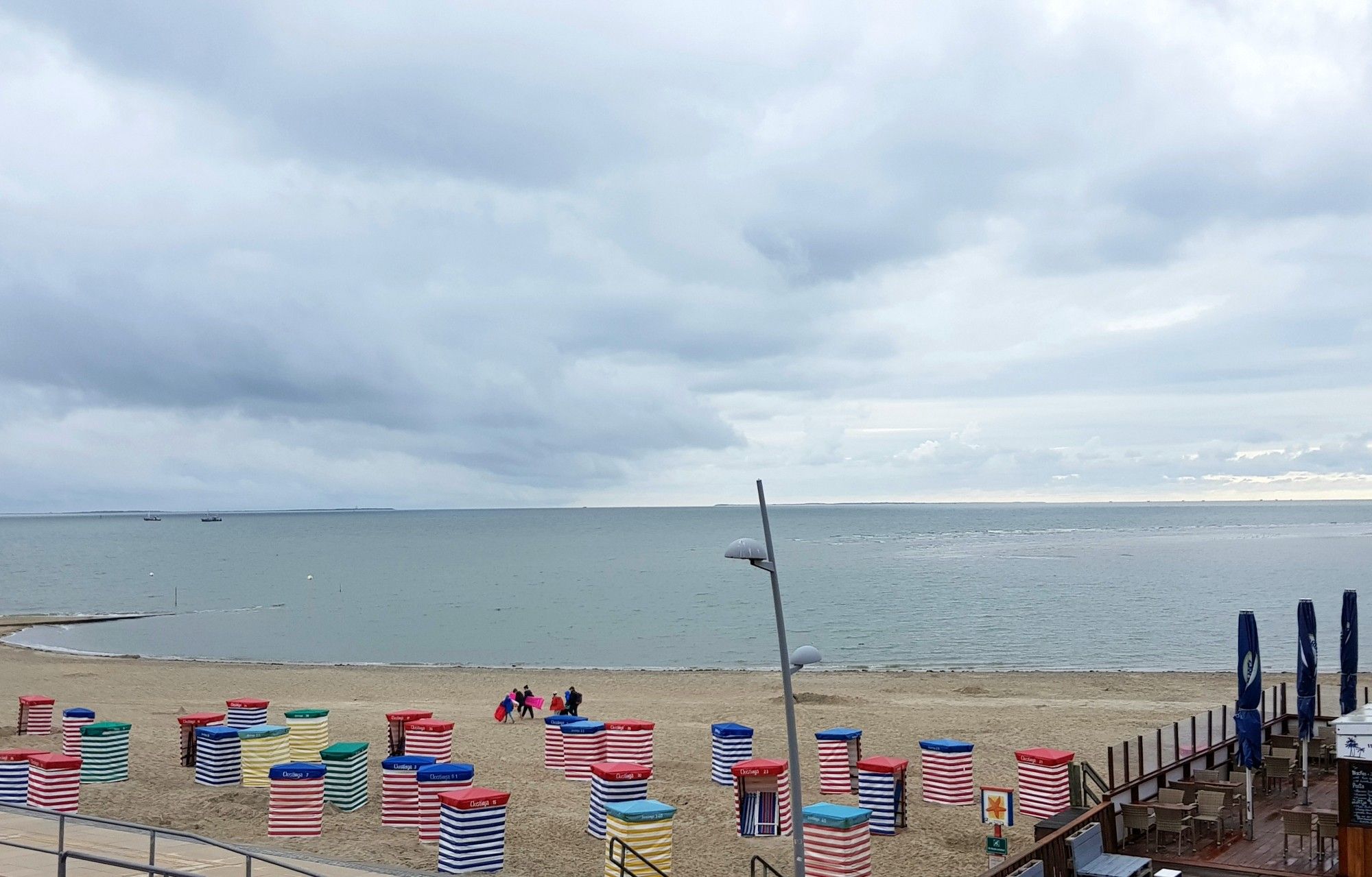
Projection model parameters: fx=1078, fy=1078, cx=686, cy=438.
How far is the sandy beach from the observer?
16188 mm

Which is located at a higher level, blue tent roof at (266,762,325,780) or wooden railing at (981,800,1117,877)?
wooden railing at (981,800,1117,877)

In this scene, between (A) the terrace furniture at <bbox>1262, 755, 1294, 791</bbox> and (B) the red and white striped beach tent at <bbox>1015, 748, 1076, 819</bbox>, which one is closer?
(A) the terrace furniture at <bbox>1262, 755, 1294, 791</bbox>

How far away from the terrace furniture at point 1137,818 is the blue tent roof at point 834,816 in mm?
3208

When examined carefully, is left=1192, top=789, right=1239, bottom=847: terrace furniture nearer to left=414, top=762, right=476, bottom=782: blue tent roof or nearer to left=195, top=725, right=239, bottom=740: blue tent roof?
left=414, top=762, right=476, bottom=782: blue tent roof

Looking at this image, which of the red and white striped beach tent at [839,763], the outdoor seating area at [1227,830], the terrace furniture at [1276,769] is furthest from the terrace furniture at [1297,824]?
the red and white striped beach tent at [839,763]

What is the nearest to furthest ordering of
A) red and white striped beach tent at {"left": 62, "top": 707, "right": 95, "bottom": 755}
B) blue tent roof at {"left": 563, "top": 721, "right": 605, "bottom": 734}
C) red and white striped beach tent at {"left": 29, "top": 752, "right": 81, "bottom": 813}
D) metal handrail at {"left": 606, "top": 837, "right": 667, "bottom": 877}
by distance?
1. metal handrail at {"left": 606, "top": 837, "right": 667, "bottom": 877}
2. red and white striped beach tent at {"left": 29, "top": 752, "right": 81, "bottom": 813}
3. blue tent roof at {"left": 563, "top": 721, "right": 605, "bottom": 734}
4. red and white striped beach tent at {"left": 62, "top": 707, "right": 95, "bottom": 755}

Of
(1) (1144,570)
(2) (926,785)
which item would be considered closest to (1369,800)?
(2) (926,785)

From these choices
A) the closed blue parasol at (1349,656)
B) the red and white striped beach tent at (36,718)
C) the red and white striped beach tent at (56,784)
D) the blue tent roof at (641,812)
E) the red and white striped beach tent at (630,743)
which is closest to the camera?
the blue tent roof at (641,812)

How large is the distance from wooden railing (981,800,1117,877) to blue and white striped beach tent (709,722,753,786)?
7.52 meters

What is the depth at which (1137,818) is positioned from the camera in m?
13.4

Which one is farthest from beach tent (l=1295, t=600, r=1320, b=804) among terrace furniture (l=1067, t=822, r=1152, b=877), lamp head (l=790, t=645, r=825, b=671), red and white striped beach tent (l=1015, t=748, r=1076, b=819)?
lamp head (l=790, t=645, r=825, b=671)

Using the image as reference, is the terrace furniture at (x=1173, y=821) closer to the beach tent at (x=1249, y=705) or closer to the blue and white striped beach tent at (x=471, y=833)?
the beach tent at (x=1249, y=705)

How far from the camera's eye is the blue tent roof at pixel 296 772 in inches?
642

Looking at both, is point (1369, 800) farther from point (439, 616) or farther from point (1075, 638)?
point (439, 616)
